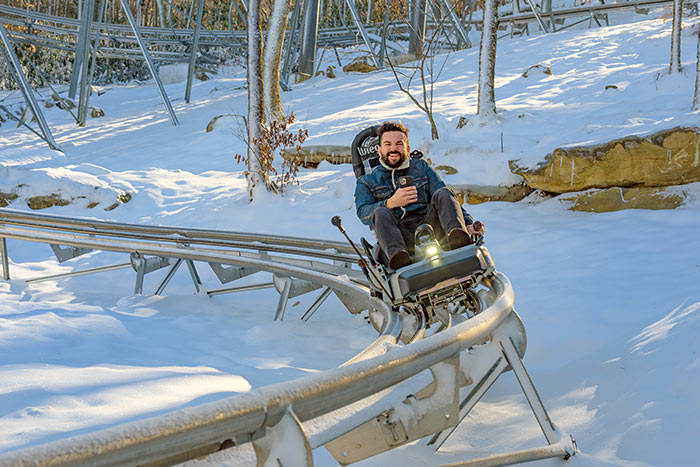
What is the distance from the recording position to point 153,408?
3270 mm


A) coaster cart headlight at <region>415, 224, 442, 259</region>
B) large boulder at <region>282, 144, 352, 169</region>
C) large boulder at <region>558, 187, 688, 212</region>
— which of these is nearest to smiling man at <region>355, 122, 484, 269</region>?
coaster cart headlight at <region>415, 224, 442, 259</region>

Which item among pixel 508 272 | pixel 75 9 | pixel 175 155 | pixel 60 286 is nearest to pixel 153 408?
pixel 508 272

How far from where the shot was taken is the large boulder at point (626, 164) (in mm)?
7328

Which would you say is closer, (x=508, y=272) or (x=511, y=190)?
(x=508, y=272)

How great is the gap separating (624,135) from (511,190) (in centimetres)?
150

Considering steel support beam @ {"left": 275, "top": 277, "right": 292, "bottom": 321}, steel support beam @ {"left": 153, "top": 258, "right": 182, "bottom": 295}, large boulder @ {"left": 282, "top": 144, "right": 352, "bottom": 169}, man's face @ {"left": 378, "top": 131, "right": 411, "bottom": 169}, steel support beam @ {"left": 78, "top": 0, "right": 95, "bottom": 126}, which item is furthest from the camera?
steel support beam @ {"left": 78, "top": 0, "right": 95, "bottom": 126}

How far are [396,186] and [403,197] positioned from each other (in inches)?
15.2

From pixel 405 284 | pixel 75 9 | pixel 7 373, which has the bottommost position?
pixel 7 373

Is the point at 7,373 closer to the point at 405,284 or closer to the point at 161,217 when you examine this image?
the point at 405,284

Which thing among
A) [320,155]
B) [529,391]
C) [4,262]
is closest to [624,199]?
[529,391]

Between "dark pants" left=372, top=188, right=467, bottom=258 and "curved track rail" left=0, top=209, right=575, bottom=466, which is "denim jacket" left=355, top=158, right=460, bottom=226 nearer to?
"dark pants" left=372, top=188, right=467, bottom=258

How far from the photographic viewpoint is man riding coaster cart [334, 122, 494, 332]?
12.0 ft

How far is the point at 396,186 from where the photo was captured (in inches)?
176

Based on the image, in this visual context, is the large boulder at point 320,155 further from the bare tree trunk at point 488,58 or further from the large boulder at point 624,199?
the large boulder at point 624,199
